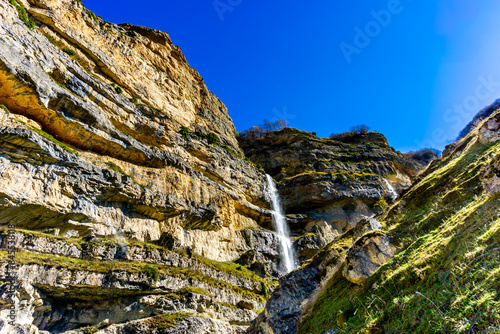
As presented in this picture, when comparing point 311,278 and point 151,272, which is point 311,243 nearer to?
point 151,272

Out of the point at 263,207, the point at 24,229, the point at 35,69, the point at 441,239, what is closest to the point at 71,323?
the point at 24,229

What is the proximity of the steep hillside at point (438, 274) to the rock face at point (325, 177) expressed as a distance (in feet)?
89.2

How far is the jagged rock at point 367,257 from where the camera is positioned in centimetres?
850

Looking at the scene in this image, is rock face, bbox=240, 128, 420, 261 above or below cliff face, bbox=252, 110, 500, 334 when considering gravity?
above

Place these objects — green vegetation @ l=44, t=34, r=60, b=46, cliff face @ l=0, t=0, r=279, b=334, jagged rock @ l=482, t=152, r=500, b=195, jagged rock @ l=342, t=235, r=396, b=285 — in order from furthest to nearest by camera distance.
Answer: green vegetation @ l=44, t=34, r=60, b=46 → cliff face @ l=0, t=0, r=279, b=334 → jagged rock @ l=342, t=235, r=396, b=285 → jagged rock @ l=482, t=152, r=500, b=195

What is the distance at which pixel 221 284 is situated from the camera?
78.0 feet

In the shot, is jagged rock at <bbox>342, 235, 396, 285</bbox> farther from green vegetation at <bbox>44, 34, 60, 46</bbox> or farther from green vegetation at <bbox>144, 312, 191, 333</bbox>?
green vegetation at <bbox>44, 34, 60, 46</bbox>

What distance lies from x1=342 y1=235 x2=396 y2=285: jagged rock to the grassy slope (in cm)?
36

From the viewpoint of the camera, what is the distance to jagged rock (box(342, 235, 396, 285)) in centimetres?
850

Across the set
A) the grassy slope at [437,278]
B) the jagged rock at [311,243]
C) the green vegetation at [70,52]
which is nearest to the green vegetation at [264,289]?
the jagged rock at [311,243]

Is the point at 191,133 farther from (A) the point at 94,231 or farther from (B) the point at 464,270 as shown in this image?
(B) the point at 464,270

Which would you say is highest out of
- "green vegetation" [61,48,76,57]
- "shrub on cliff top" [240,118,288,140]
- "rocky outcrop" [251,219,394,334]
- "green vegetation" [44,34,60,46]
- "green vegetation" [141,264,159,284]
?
"shrub on cliff top" [240,118,288,140]

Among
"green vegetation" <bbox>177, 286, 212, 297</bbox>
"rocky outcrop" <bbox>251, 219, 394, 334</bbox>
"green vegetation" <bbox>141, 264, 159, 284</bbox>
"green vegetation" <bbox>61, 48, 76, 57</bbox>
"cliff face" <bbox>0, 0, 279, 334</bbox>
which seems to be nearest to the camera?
"rocky outcrop" <bbox>251, 219, 394, 334</bbox>

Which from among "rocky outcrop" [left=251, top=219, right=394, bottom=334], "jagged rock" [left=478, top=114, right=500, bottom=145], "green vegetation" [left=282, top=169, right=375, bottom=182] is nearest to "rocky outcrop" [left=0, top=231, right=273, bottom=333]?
"rocky outcrop" [left=251, top=219, right=394, bottom=334]
